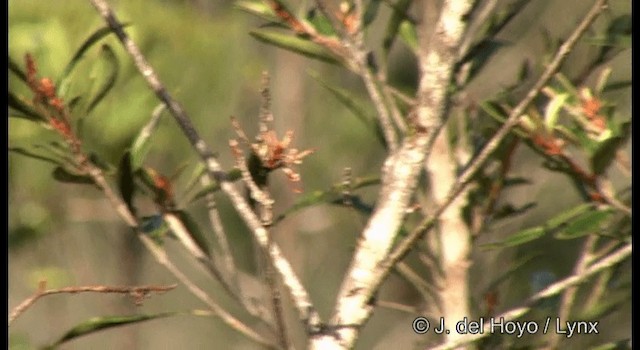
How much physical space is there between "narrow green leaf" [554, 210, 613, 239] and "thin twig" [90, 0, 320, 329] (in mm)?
308

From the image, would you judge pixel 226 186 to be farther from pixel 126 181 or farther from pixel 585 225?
pixel 585 225

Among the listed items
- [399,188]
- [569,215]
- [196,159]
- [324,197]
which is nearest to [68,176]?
[324,197]

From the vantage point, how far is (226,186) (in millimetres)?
890

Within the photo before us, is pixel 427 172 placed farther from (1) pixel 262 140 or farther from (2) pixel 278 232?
(2) pixel 278 232

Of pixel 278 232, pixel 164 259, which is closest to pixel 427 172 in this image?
pixel 164 259

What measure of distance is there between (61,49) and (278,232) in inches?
35.5

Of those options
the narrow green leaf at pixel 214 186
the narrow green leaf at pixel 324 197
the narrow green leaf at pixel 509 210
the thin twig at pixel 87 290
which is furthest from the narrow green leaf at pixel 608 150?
the thin twig at pixel 87 290

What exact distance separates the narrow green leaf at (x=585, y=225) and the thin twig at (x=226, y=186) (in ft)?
1.01

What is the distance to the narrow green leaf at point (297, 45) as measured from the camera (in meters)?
1.26

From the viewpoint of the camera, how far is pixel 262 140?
823 millimetres

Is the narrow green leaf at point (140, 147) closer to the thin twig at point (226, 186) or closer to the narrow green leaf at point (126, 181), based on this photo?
the narrow green leaf at point (126, 181)

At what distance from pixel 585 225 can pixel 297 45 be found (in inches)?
15.9

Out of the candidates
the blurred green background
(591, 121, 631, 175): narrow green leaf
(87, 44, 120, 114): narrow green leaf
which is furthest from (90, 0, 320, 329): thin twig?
the blurred green background

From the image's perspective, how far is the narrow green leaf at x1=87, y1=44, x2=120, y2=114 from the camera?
1171 millimetres
